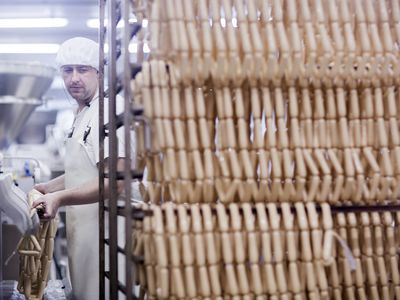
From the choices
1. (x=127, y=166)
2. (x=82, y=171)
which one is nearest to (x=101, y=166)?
(x=82, y=171)

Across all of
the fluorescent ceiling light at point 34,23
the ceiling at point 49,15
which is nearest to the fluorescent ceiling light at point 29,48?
the ceiling at point 49,15

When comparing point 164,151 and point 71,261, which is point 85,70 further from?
point 164,151

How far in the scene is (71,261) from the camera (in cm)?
293

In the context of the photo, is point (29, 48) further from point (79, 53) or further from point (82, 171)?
point (82, 171)

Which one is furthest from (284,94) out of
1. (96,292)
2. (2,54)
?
(2,54)

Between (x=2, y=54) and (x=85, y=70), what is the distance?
17.1 ft

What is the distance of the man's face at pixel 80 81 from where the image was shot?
3062 mm

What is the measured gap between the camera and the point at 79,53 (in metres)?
3.05

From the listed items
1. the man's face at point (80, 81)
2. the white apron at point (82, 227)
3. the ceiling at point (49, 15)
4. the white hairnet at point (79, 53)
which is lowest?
the white apron at point (82, 227)

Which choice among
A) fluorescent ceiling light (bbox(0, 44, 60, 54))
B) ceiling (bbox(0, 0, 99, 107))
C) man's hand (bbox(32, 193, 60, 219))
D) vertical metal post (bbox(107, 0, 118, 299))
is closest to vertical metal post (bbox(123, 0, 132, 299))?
vertical metal post (bbox(107, 0, 118, 299))

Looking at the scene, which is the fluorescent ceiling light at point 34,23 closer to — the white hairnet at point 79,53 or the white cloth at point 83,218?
the white hairnet at point 79,53

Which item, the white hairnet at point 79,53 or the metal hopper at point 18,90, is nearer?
the metal hopper at point 18,90

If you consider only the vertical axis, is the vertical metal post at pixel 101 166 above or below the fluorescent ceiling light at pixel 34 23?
below

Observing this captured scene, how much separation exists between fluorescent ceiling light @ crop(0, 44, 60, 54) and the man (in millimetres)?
4635
